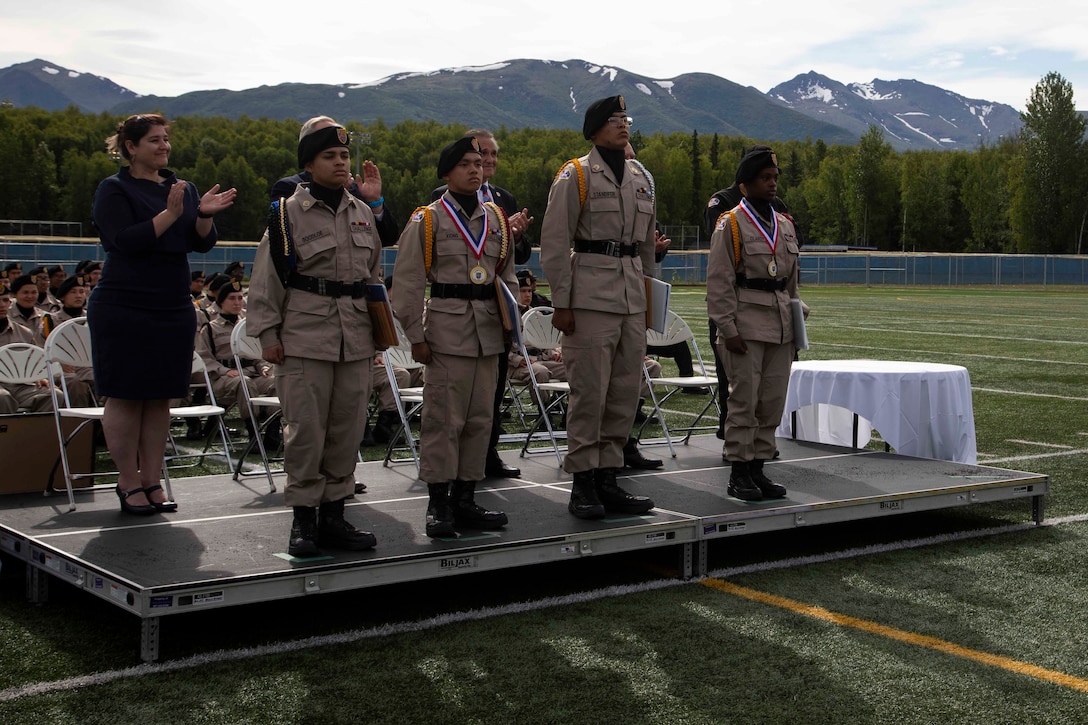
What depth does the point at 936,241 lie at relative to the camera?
13512cm

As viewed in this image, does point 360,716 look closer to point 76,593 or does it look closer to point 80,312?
point 76,593

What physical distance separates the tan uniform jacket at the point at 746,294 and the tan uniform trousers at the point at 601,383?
0.64 m

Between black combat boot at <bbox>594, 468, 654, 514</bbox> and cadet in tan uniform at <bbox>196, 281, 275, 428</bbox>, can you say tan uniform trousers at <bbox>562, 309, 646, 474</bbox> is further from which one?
cadet in tan uniform at <bbox>196, 281, 275, 428</bbox>

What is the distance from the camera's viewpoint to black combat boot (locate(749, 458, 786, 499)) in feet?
21.8

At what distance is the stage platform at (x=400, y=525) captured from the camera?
4816mm

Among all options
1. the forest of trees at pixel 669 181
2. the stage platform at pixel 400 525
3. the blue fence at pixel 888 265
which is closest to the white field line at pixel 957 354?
the stage platform at pixel 400 525

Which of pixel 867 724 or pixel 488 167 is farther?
pixel 488 167

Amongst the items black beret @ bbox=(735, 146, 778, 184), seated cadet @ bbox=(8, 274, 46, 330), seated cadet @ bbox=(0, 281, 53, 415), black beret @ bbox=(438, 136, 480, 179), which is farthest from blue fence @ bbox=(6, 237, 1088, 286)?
black beret @ bbox=(438, 136, 480, 179)

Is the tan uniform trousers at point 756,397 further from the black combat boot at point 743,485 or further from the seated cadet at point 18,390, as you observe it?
the seated cadet at point 18,390

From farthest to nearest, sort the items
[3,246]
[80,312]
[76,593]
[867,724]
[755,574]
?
1. [3,246]
2. [80,312]
3. [755,574]
4. [76,593]
5. [867,724]

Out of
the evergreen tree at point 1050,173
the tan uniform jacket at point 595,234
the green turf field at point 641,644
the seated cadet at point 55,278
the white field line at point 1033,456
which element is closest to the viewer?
the green turf field at point 641,644

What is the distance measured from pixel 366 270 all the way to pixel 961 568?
341 centimetres

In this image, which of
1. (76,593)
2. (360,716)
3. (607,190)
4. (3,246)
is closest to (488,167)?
(607,190)

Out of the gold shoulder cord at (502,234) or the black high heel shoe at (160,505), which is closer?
the gold shoulder cord at (502,234)
